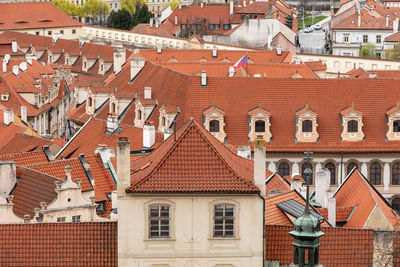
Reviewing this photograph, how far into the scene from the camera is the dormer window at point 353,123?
3157 inches

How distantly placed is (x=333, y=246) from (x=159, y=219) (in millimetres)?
5655

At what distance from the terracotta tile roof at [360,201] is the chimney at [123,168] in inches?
477

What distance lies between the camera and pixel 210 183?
126 feet

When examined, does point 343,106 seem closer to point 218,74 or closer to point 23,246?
point 218,74

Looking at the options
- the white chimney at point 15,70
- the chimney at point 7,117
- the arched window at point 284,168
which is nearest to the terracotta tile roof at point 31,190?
the chimney at point 7,117

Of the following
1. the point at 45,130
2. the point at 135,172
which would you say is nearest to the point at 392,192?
the point at 45,130

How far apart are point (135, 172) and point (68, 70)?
8554cm

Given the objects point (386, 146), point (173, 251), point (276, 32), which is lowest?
point (173, 251)

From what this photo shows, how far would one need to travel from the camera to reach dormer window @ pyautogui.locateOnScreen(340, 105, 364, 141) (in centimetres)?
8019

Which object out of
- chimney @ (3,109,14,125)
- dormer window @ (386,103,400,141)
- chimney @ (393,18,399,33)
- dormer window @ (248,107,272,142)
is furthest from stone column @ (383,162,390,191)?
chimney @ (393,18,399,33)

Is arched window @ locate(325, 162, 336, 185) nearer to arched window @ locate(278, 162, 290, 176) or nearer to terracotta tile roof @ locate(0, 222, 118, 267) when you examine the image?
arched window @ locate(278, 162, 290, 176)

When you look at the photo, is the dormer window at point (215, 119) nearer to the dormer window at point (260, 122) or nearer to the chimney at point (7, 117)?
the dormer window at point (260, 122)

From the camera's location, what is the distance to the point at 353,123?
8044 cm

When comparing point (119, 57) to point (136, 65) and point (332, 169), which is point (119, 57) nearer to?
point (136, 65)
